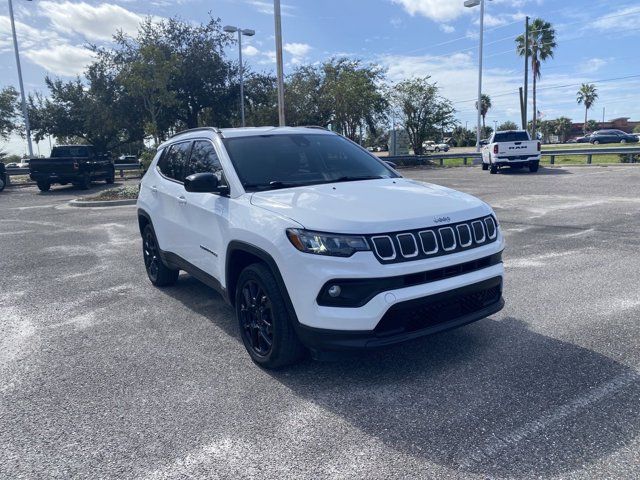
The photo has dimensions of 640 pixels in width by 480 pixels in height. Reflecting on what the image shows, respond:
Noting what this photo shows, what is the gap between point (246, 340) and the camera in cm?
404

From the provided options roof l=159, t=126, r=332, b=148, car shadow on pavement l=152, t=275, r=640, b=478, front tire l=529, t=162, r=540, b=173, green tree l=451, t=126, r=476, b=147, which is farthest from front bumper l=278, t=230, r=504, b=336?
green tree l=451, t=126, r=476, b=147

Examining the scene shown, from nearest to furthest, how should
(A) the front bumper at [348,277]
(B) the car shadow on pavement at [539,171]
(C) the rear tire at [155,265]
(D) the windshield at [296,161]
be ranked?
(A) the front bumper at [348,277] → (D) the windshield at [296,161] → (C) the rear tire at [155,265] → (B) the car shadow on pavement at [539,171]

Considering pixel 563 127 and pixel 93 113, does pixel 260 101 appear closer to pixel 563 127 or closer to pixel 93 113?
pixel 93 113

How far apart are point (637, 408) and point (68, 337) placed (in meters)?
4.60

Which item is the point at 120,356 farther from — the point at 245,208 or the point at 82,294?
the point at 82,294

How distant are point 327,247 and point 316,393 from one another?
1.04 metres

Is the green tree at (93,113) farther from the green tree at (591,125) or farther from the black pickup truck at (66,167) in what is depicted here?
the green tree at (591,125)

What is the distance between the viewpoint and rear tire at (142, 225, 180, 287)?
20.1 feet

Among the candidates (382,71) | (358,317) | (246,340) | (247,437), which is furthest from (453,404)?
(382,71)

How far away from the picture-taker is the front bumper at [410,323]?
3.26 m

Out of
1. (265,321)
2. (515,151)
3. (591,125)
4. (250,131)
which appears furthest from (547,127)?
(265,321)

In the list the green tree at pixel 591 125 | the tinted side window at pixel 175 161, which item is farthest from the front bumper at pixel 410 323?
the green tree at pixel 591 125

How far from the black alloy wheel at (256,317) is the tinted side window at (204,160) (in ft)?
3.63

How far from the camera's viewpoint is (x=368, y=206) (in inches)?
139
